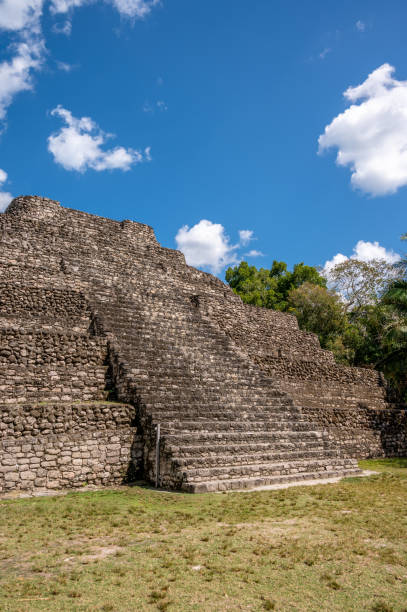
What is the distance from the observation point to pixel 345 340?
2931 centimetres

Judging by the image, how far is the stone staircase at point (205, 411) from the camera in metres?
9.30

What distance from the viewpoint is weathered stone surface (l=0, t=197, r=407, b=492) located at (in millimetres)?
9117

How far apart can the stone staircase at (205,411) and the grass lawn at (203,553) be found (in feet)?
3.41

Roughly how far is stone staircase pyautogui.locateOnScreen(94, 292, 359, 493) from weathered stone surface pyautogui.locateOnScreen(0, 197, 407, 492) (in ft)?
0.12

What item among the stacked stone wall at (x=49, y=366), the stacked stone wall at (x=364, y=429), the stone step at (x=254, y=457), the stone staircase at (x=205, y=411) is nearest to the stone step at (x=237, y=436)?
the stone staircase at (x=205, y=411)

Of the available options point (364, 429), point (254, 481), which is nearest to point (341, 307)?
point (364, 429)

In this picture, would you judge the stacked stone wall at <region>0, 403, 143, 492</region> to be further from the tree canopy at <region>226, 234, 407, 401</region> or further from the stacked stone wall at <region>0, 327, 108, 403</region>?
the tree canopy at <region>226, 234, 407, 401</region>

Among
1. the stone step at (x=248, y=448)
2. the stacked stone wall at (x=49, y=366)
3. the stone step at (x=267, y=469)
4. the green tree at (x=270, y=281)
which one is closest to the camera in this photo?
the stone step at (x=267, y=469)

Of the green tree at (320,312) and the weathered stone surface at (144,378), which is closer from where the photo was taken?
the weathered stone surface at (144,378)

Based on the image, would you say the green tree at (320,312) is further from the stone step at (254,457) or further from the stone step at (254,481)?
the stone step at (254,481)

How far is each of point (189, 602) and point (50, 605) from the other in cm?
117

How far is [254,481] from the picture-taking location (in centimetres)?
925

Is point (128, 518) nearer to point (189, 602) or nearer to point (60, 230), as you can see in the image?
point (189, 602)

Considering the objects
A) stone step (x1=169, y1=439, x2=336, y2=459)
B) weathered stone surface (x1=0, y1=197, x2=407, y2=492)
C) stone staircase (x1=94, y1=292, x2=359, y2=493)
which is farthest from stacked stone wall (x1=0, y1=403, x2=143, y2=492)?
stone step (x1=169, y1=439, x2=336, y2=459)
